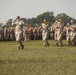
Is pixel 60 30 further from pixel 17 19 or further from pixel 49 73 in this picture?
pixel 49 73

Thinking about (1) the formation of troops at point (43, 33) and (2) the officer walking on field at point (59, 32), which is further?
(2) the officer walking on field at point (59, 32)

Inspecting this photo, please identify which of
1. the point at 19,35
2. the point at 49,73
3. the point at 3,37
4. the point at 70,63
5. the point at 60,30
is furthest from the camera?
the point at 3,37

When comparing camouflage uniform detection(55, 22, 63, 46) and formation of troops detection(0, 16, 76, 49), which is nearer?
formation of troops detection(0, 16, 76, 49)

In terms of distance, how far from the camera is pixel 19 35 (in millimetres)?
24312

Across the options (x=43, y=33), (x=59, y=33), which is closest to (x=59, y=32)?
(x=59, y=33)

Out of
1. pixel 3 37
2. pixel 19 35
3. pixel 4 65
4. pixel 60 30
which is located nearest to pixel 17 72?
pixel 4 65

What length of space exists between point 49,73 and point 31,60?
162 inches

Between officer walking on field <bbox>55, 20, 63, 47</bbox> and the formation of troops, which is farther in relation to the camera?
officer walking on field <bbox>55, 20, 63, 47</bbox>

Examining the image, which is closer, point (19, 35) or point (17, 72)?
point (17, 72)

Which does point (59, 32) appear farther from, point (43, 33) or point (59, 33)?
point (43, 33)

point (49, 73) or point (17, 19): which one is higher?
point (17, 19)

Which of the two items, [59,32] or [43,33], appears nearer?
[59,32]

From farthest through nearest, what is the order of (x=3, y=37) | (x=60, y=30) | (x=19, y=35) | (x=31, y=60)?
(x=3, y=37) < (x=60, y=30) < (x=19, y=35) < (x=31, y=60)

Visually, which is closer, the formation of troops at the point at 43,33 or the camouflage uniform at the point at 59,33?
the formation of troops at the point at 43,33
